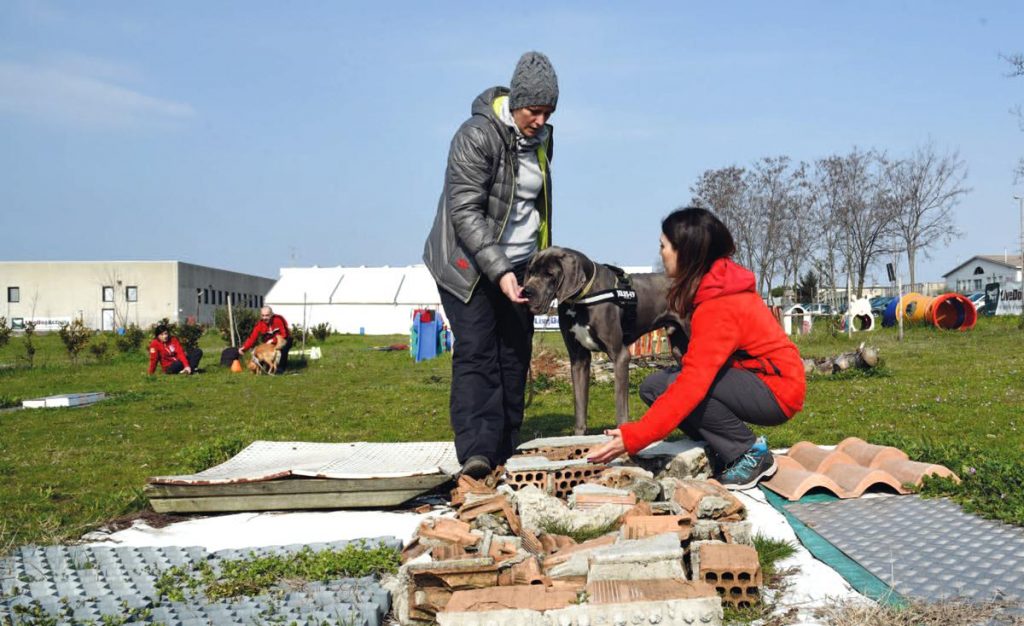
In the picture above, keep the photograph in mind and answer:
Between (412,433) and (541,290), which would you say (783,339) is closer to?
(541,290)

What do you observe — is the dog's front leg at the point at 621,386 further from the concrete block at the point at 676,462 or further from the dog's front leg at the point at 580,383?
the concrete block at the point at 676,462

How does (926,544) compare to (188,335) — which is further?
(188,335)

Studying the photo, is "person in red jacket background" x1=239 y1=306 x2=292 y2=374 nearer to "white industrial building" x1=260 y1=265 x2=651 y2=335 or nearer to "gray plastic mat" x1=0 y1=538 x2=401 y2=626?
"gray plastic mat" x1=0 y1=538 x2=401 y2=626

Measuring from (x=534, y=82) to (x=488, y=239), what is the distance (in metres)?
0.83

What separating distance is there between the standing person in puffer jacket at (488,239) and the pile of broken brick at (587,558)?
70 centimetres

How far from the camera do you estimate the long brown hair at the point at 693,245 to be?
3779mm

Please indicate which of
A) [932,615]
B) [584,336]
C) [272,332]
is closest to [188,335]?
[272,332]

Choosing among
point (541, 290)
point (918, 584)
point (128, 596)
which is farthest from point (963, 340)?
point (128, 596)

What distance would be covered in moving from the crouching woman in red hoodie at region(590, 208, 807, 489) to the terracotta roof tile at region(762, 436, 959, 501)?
0.21 metres

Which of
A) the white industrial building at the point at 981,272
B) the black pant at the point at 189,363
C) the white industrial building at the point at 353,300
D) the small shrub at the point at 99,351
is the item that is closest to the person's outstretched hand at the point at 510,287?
the black pant at the point at 189,363

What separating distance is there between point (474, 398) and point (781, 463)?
5.52 feet

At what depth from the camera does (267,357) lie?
16.9 m

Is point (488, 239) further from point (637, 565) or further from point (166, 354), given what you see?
point (166, 354)

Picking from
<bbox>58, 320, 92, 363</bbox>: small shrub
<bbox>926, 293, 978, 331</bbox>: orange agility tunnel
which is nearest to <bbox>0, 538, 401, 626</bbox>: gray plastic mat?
<bbox>58, 320, 92, 363</bbox>: small shrub
